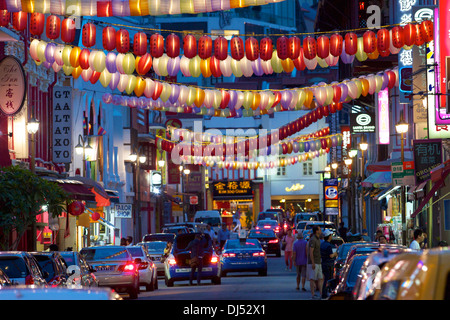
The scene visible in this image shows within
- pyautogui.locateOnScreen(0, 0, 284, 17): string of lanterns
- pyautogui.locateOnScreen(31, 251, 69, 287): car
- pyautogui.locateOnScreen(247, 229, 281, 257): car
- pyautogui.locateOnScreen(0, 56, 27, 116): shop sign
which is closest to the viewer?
pyautogui.locateOnScreen(31, 251, 69, 287): car

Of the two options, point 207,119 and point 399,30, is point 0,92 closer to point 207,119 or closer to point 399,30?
point 399,30

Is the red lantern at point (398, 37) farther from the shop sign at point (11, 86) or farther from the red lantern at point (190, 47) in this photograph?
the shop sign at point (11, 86)

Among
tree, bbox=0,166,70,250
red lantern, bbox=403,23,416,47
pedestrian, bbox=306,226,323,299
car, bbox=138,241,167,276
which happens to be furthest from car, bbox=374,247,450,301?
car, bbox=138,241,167,276

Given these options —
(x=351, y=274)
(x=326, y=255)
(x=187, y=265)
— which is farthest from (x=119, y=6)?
(x=187, y=265)

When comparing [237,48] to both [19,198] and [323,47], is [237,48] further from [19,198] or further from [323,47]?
[19,198]

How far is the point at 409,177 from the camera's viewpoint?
32.8 metres

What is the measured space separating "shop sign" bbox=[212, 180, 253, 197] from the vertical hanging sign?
226ft

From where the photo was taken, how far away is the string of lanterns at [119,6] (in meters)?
18.4

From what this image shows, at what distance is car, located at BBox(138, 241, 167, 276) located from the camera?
3616cm

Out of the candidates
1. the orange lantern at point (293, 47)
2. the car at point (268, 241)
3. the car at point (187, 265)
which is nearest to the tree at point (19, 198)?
the car at point (187, 265)

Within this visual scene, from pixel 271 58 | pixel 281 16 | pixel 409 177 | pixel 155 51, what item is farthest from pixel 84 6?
pixel 281 16

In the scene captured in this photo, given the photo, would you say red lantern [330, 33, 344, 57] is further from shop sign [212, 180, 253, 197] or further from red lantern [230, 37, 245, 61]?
shop sign [212, 180, 253, 197]

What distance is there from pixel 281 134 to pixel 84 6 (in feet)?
99.6

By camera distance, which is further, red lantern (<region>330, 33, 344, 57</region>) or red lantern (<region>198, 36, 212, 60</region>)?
red lantern (<region>330, 33, 344, 57</region>)
